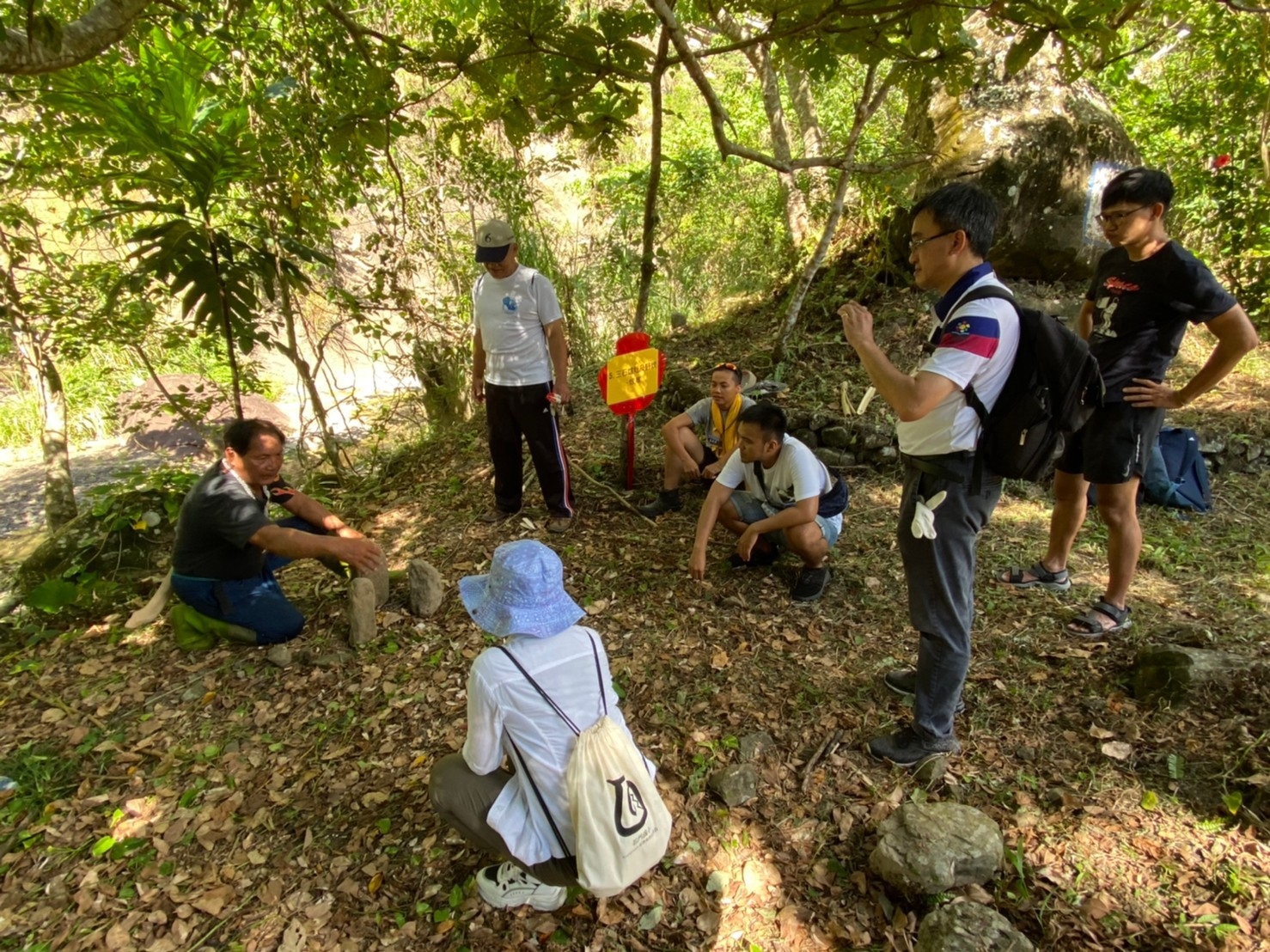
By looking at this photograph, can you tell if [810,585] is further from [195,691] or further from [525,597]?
[195,691]

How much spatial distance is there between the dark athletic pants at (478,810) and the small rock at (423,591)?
1646mm

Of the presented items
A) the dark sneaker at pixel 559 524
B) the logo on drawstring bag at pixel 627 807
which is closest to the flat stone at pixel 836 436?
the dark sneaker at pixel 559 524

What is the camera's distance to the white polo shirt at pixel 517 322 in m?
3.75

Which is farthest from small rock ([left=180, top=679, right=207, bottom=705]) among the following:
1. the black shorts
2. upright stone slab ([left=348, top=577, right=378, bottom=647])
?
the black shorts

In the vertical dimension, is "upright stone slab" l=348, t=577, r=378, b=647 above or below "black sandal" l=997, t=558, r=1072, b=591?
above

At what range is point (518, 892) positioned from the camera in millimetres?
1955

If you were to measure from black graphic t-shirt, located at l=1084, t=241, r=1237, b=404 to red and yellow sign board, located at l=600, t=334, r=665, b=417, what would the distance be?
2.27 meters

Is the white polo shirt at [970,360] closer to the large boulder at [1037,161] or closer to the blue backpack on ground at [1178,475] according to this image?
the blue backpack on ground at [1178,475]

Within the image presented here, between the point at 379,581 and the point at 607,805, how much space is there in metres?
2.25

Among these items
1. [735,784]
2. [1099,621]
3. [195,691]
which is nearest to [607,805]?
[735,784]

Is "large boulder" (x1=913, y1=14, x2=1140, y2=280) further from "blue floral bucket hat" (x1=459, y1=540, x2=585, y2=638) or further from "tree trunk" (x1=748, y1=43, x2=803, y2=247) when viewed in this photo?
"blue floral bucket hat" (x1=459, y1=540, x2=585, y2=638)

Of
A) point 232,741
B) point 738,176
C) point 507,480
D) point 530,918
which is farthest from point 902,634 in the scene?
point 738,176

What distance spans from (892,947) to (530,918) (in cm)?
108

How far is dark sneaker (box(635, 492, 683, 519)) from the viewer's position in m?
4.32
